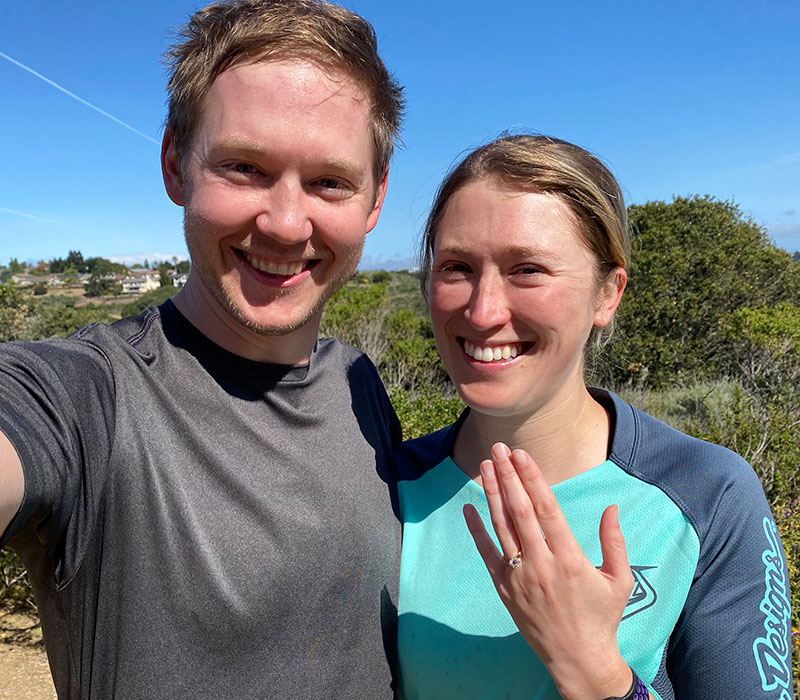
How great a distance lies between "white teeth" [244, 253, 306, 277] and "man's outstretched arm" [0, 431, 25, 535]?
0.75 m

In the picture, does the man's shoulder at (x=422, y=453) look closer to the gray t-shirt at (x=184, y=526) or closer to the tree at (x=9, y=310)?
the gray t-shirt at (x=184, y=526)

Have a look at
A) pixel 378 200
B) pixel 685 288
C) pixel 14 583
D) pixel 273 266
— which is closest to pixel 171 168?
pixel 273 266

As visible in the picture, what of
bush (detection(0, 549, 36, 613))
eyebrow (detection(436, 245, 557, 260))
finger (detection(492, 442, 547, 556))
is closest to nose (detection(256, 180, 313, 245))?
eyebrow (detection(436, 245, 557, 260))

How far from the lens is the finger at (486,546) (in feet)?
4.68

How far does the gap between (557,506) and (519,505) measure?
0.28 ft

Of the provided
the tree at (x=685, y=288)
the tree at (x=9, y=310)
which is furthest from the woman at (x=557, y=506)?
the tree at (x=9, y=310)

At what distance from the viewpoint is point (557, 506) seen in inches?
52.7

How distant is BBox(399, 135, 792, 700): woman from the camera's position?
134cm

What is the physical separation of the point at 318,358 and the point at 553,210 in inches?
31.8

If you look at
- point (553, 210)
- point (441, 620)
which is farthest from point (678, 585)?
point (553, 210)

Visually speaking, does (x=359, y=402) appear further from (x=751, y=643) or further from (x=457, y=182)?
(x=751, y=643)

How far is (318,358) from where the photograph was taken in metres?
1.95

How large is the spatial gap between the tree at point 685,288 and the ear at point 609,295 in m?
9.85

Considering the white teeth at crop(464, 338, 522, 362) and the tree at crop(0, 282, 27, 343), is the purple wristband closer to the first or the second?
the white teeth at crop(464, 338, 522, 362)
